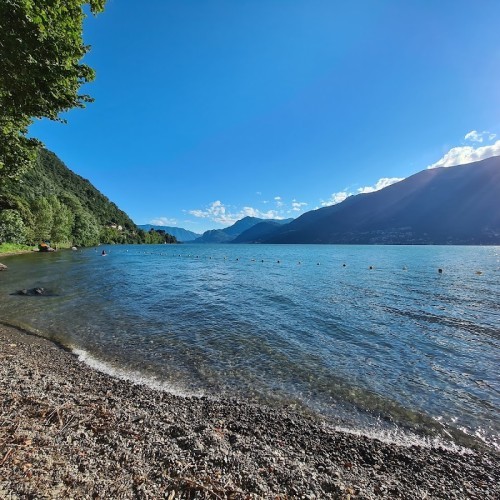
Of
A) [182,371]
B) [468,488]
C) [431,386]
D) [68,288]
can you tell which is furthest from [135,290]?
[468,488]

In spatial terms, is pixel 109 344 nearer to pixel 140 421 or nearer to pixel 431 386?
pixel 140 421

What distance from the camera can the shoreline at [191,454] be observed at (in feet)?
16.3

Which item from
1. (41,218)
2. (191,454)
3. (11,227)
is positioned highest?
(41,218)

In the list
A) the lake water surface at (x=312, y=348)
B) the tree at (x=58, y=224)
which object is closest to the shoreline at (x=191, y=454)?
the lake water surface at (x=312, y=348)

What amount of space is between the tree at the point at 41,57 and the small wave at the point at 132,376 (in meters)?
11.7

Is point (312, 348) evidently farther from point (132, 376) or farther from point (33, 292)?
point (33, 292)

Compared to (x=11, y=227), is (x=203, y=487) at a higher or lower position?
lower

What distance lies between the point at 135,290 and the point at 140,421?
967 inches

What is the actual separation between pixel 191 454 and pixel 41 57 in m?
14.3

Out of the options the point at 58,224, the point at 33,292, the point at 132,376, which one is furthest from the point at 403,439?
the point at 58,224

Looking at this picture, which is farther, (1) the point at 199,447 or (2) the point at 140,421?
(2) the point at 140,421

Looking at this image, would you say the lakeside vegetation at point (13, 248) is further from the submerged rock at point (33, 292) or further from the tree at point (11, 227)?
the submerged rock at point (33, 292)

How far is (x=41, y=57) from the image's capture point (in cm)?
1019

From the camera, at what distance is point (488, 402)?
9953mm
